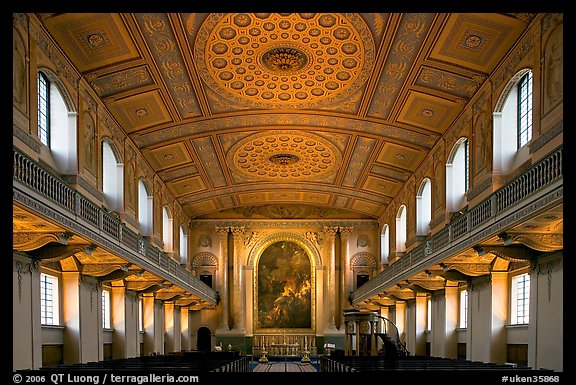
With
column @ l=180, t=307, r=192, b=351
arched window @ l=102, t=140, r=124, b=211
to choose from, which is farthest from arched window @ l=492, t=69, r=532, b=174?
column @ l=180, t=307, r=192, b=351

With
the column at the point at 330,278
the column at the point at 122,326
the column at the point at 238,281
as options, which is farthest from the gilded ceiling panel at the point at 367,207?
the column at the point at 122,326

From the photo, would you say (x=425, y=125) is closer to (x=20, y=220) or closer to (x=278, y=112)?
(x=278, y=112)

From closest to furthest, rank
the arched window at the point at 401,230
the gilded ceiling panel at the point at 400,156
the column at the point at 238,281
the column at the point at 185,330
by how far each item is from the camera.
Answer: the gilded ceiling panel at the point at 400,156, the arched window at the point at 401,230, the column at the point at 185,330, the column at the point at 238,281

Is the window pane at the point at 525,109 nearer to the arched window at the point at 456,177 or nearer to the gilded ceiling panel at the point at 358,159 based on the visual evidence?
the arched window at the point at 456,177

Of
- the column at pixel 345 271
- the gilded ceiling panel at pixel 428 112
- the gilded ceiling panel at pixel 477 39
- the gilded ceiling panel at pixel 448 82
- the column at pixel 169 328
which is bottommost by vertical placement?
the column at pixel 169 328

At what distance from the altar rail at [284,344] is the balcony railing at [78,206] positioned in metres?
13.3

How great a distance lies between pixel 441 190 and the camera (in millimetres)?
23469

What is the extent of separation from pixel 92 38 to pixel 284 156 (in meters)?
14.2

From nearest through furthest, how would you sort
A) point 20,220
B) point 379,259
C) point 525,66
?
point 20,220 → point 525,66 → point 379,259

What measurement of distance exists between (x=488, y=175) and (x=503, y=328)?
4.75 metres

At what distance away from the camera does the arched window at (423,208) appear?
2700 centimetres

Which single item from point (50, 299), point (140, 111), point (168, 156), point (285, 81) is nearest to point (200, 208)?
point (168, 156)

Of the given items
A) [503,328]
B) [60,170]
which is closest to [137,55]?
[60,170]

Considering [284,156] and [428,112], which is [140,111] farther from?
[428,112]
